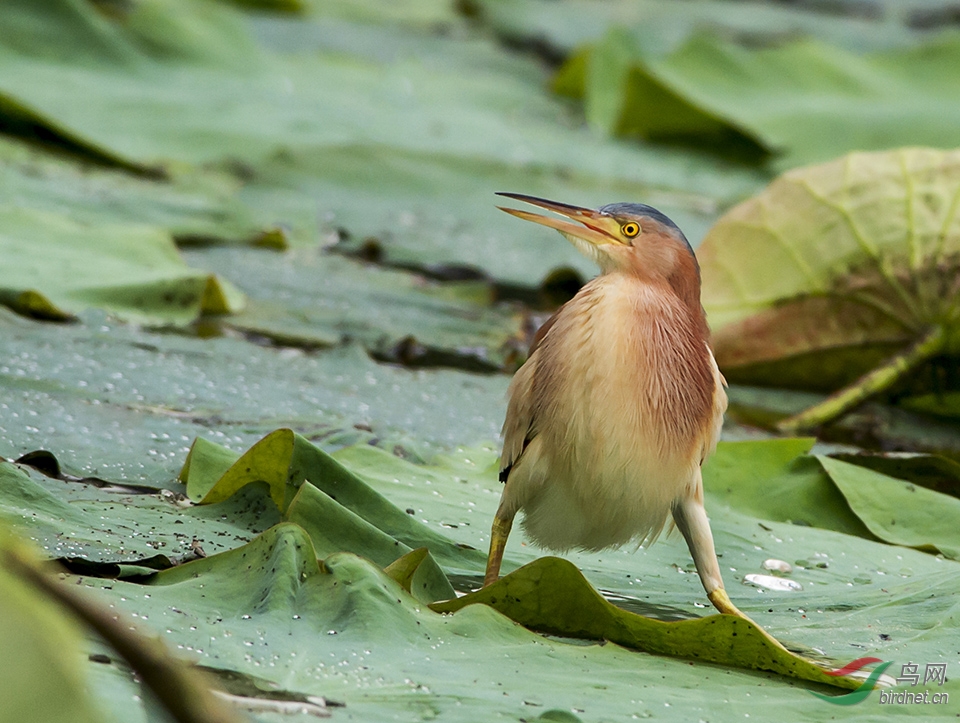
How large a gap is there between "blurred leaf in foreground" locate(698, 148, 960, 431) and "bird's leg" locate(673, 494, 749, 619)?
158 centimetres

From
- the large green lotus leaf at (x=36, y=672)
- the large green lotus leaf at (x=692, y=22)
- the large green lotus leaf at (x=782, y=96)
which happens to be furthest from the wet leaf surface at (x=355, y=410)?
the large green lotus leaf at (x=692, y=22)

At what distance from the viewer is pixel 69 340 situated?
123 inches

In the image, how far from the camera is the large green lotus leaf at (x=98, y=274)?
3381 millimetres

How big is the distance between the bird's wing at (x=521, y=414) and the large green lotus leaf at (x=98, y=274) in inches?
57.4

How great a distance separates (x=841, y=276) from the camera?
4.02 m

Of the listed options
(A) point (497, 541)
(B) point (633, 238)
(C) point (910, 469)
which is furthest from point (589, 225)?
(C) point (910, 469)

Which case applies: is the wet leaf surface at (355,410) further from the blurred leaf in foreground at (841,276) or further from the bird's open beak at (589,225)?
the bird's open beak at (589,225)

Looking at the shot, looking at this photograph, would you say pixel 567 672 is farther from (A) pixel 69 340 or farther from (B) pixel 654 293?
(A) pixel 69 340

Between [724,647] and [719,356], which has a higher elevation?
[719,356]

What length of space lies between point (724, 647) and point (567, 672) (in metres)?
0.29

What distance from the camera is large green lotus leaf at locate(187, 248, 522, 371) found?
3836 millimetres

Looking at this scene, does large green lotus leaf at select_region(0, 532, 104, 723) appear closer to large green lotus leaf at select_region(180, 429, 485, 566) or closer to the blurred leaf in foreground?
large green lotus leaf at select_region(180, 429, 485, 566)

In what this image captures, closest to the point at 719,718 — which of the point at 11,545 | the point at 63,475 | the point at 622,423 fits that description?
the point at 622,423

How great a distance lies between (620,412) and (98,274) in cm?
196
